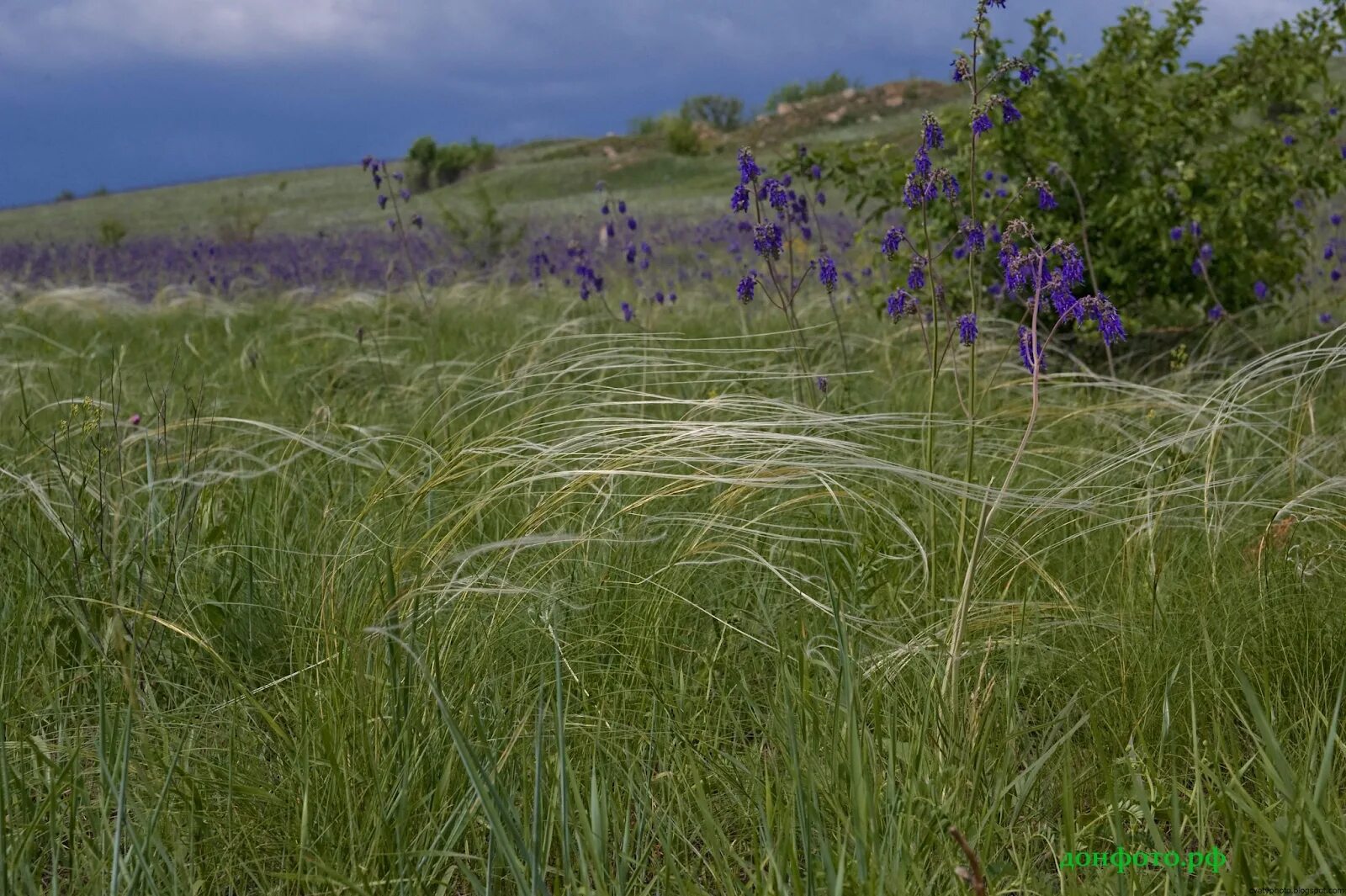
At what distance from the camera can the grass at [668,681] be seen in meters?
1.40

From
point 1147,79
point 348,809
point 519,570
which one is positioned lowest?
point 348,809

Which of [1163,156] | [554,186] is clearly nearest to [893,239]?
[1163,156]

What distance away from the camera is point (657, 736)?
1.71 metres

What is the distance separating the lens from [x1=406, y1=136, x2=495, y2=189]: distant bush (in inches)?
1542

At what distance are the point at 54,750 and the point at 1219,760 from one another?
1766 mm

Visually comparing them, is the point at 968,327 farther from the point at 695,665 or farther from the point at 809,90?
the point at 809,90

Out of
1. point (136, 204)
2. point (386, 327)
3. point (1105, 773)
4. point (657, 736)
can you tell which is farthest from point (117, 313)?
point (136, 204)

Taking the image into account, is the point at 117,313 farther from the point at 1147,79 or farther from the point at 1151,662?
the point at 1151,662

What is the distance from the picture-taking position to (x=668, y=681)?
6.22ft

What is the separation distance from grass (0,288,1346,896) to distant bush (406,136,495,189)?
38.6 meters

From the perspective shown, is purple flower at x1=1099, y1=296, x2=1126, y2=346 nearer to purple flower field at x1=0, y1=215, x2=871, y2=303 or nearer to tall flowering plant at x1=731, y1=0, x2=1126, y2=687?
tall flowering plant at x1=731, y1=0, x2=1126, y2=687

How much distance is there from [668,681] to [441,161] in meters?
40.4

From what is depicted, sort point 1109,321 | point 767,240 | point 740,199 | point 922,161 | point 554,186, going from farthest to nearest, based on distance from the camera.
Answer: point 554,186, point 767,240, point 740,199, point 922,161, point 1109,321

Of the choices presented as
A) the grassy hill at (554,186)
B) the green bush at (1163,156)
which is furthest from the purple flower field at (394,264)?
the grassy hill at (554,186)
